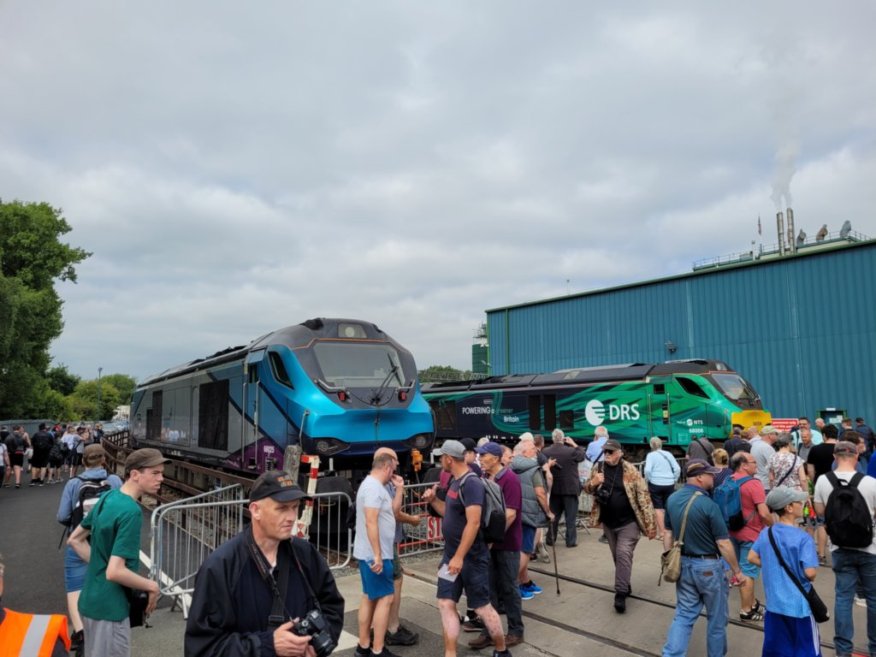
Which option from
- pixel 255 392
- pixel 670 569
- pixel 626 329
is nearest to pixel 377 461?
pixel 670 569

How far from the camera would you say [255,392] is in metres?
11.1

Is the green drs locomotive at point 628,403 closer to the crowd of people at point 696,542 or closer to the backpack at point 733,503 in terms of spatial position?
the crowd of people at point 696,542

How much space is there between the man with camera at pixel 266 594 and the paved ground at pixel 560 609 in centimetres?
308

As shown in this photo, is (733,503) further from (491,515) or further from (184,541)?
(184,541)

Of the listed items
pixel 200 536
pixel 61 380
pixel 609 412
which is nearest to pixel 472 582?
pixel 200 536

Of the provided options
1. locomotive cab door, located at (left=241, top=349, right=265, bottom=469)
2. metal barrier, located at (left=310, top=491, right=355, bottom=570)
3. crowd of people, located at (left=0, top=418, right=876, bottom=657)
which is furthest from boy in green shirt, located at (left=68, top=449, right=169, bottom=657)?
locomotive cab door, located at (left=241, top=349, right=265, bottom=469)

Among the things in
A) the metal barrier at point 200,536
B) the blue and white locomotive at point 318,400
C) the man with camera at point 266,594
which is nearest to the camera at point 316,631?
the man with camera at point 266,594

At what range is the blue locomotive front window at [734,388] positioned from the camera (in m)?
17.7

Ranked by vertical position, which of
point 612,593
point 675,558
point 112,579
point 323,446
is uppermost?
point 323,446

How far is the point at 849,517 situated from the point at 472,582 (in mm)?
3191

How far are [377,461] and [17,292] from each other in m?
32.0

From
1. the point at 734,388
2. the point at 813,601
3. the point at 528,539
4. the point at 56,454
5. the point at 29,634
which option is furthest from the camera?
the point at 56,454

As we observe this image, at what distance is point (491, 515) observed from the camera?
509cm

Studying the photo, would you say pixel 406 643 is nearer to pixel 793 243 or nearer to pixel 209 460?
pixel 209 460
